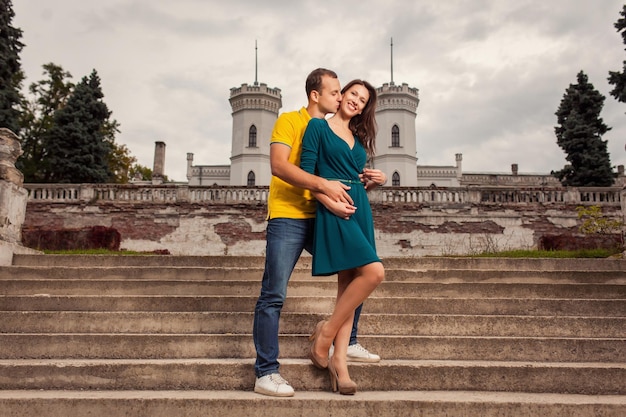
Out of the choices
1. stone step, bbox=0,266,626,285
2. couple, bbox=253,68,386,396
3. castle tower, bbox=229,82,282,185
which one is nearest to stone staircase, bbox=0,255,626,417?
stone step, bbox=0,266,626,285

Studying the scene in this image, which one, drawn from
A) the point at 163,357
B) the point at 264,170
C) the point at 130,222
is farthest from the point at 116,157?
the point at 163,357

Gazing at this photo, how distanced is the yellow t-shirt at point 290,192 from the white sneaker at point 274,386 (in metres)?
1.03

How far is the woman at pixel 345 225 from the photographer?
323cm

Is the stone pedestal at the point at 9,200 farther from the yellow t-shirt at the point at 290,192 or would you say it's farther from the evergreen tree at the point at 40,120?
the evergreen tree at the point at 40,120

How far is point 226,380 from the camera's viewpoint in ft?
11.8

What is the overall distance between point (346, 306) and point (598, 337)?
2.54m

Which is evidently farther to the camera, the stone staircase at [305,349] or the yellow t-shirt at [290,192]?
the yellow t-shirt at [290,192]

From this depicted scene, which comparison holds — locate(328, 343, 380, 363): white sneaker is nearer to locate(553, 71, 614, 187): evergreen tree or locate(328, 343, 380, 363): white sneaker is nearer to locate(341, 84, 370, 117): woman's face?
locate(341, 84, 370, 117): woman's face

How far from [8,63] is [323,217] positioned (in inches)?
959

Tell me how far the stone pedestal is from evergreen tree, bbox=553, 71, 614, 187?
24.0 metres

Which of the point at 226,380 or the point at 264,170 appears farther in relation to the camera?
the point at 264,170

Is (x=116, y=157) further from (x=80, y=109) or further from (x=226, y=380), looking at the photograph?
(x=226, y=380)

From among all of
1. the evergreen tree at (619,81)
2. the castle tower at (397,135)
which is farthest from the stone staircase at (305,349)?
the castle tower at (397,135)

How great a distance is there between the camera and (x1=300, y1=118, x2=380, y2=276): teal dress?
321 centimetres
